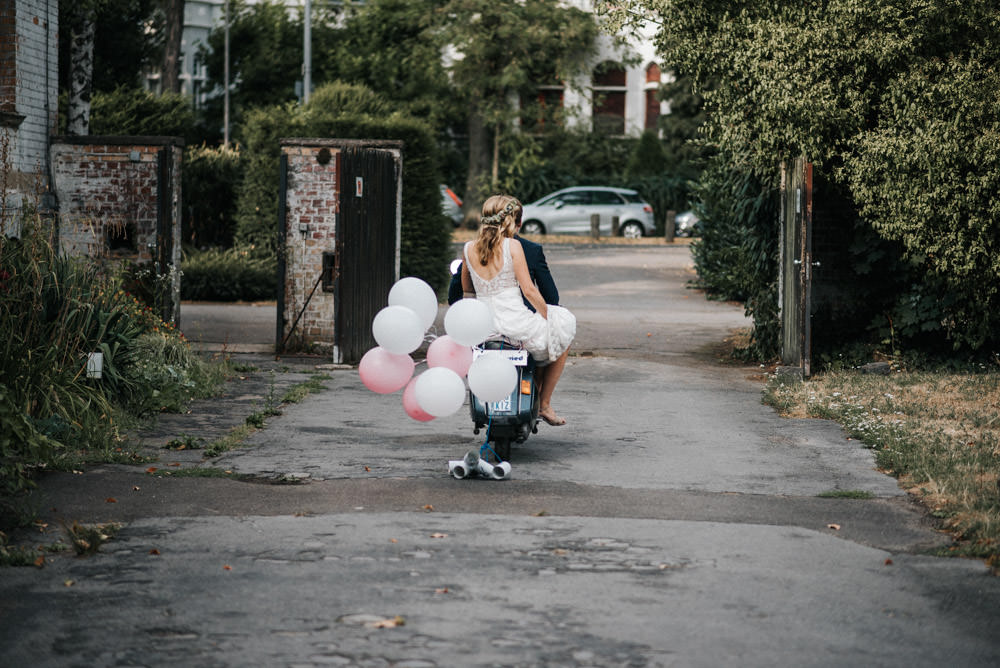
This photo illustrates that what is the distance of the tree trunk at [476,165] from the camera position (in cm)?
4422

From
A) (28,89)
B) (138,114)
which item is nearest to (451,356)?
(28,89)

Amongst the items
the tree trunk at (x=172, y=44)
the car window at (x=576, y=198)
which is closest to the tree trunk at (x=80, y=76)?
the tree trunk at (x=172, y=44)

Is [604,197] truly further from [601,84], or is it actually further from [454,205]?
[601,84]

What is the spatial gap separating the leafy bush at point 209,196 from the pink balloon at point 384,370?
54.4ft

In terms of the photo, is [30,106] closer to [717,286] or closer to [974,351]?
[974,351]

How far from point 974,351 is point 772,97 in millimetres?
3466

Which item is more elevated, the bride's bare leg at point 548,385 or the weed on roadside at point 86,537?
the bride's bare leg at point 548,385

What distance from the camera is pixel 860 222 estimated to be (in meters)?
14.0

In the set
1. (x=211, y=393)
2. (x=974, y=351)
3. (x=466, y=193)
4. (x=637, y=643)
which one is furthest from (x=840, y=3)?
(x=466, y=193)

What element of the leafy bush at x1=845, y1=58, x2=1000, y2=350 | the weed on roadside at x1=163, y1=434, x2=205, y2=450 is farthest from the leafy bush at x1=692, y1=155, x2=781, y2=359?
the weed on roadside at x1=163, y1=434, x2=205, y2=450

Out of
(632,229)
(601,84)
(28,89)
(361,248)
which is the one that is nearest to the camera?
(28,89)

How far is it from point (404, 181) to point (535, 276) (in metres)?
12.8

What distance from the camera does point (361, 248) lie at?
14898 mm

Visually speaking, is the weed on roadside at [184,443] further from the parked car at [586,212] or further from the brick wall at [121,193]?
the parked car at [586,212]
